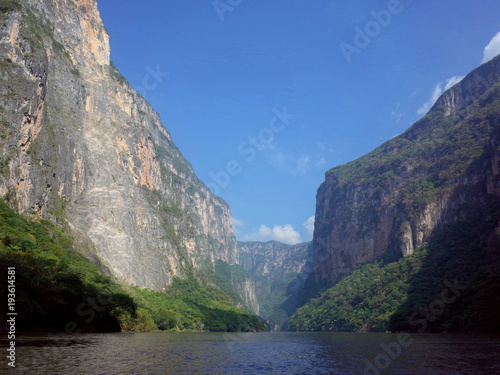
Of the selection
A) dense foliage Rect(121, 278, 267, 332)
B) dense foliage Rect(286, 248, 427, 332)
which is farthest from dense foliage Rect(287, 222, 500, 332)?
dense foliage Rect(121, 278, 267, 332)

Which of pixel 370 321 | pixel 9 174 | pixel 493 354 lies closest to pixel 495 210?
pixel 370 321

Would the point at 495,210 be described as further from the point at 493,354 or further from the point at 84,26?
the point at 84,26

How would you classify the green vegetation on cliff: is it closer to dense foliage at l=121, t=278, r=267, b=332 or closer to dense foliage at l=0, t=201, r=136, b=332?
dense foliage at l=0, t=201, r=136, b=332

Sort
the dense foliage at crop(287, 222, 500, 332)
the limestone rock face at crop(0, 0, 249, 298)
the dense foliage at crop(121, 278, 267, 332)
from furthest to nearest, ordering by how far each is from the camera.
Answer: the dense foliage at crop(121, 278, 267, 332)
the limestone rock face at crop(0, 0, 249, 298)
the dense foliage at crop(287, 222, 500, 332)

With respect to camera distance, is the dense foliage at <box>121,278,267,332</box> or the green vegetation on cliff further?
the dense foliage at <box>121,278,267,332</box>

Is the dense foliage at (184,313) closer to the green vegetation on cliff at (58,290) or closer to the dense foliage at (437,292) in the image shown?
the green vegetation on cliff at (58,290)

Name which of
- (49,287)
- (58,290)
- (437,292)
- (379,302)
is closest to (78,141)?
(58,290)

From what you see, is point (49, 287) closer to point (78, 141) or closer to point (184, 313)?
point (78, 141)
